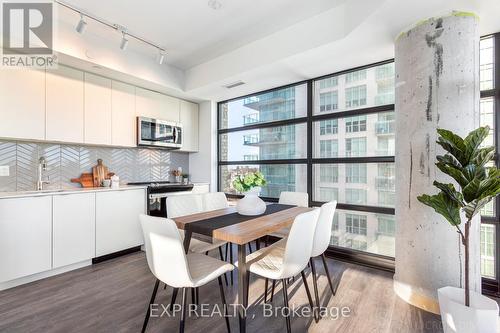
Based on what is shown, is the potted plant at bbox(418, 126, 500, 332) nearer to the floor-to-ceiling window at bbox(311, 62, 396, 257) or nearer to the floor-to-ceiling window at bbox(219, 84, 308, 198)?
the floor-to-ceiling window at bbox(311, 62, 396, 257)

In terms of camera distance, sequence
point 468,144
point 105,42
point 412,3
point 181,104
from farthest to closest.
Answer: point 181,104 → point 105,42 → point 412,3 → point 468,144

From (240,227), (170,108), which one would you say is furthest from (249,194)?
(170,108)

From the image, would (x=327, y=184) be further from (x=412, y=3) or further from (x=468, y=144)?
(x=412, y=3)

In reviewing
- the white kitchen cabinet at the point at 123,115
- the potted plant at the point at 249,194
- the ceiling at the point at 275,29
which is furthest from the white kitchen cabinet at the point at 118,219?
the ceiling at the point at 275,29

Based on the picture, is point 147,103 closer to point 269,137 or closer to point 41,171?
point 41,171

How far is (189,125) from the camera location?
4500 mm

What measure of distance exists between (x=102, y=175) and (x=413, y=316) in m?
3.98

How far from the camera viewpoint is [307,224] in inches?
64.4

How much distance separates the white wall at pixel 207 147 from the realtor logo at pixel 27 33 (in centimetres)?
233

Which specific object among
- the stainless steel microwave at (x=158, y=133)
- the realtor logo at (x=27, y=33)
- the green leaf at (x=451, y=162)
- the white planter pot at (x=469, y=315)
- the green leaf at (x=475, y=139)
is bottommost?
the white planter pot at (x=469, y=315)

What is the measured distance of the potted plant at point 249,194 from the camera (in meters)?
2.24

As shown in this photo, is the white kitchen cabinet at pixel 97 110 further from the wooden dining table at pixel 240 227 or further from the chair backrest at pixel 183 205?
the wooden dining table at pixel 240 227

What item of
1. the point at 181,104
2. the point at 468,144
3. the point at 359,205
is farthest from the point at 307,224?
the point at 181,104

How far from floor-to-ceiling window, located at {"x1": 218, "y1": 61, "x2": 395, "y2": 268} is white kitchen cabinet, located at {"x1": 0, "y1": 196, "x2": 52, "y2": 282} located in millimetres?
2056
